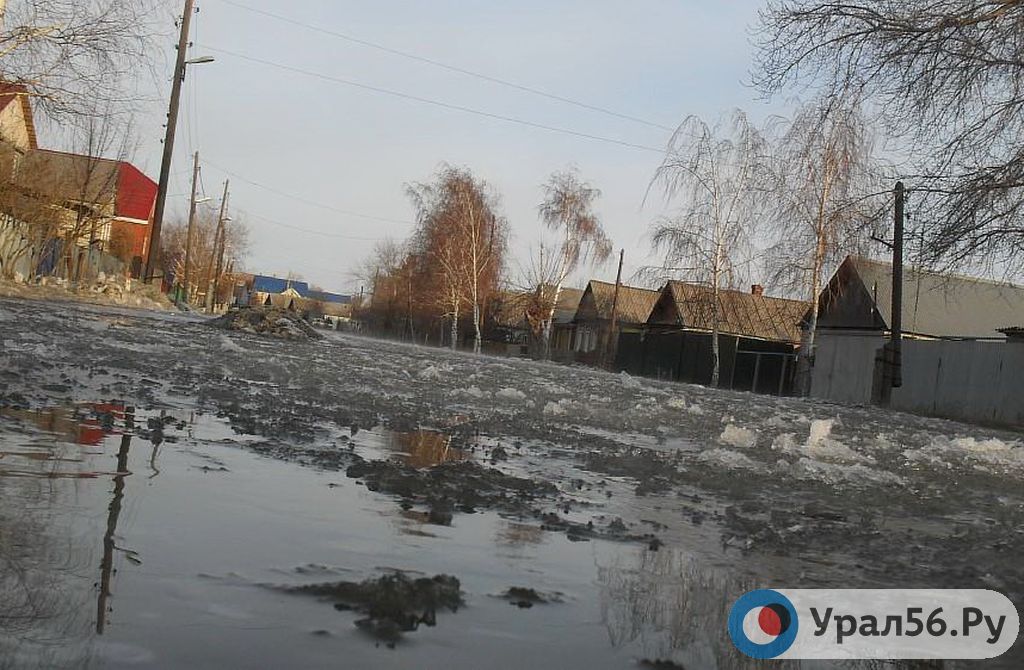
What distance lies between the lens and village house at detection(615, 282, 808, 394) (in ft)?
119

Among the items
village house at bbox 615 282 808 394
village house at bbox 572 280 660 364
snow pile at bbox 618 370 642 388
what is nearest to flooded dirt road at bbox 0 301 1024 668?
snow pile at bbox 618 370 642 388

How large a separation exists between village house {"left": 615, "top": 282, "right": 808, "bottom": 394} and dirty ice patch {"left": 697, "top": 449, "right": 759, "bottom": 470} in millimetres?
28274

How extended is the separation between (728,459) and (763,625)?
3839mm

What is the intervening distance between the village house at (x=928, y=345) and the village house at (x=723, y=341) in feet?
7.26

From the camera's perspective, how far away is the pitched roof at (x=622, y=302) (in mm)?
59156

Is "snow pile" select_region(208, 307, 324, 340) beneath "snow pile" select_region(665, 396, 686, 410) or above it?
above

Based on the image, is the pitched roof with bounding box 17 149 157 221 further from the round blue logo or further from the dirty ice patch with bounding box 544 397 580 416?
the round blue logo

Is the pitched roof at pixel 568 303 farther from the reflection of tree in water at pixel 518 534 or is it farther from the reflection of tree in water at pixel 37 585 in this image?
the reflection of tree in water at pixel 37 585

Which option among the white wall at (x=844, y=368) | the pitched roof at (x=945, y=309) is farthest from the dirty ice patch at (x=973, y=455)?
the pitched roof at (x=945, y=309)

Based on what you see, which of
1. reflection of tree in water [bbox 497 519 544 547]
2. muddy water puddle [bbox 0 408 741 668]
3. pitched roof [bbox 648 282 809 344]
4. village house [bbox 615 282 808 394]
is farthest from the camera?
pitched roof [bbox 648 282 809 344]

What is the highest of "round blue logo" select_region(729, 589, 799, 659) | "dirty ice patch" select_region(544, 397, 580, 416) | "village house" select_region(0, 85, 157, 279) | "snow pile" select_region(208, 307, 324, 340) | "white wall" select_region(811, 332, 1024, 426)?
"village house" select_region(0, 85, 157, 279)

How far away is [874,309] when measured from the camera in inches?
1411

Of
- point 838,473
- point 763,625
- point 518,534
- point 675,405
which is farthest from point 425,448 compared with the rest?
point 675,405

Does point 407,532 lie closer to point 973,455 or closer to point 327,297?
point 973,455
